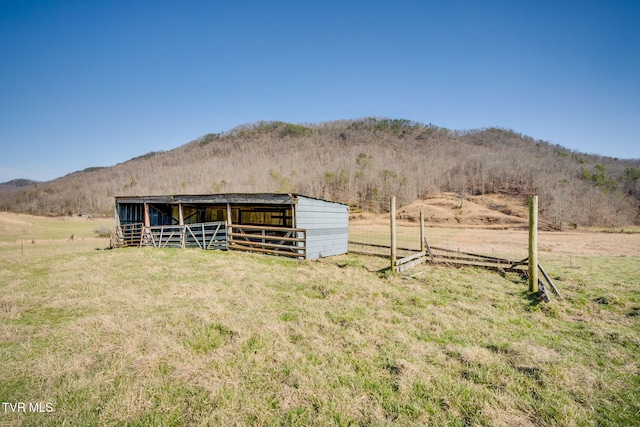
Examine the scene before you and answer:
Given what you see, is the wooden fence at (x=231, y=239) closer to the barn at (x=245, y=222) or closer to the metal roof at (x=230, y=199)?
→ the barn at (x=245, y=222)

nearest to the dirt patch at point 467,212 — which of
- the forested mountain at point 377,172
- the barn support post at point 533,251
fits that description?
the forested mountain at point 377,172

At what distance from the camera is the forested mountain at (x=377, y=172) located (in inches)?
2549

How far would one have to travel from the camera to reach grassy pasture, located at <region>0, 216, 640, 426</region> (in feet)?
10.8

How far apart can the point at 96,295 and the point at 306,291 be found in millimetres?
5308

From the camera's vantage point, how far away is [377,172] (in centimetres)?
8544

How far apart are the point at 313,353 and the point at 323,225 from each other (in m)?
11.9

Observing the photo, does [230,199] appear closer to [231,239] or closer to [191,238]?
[231,239]

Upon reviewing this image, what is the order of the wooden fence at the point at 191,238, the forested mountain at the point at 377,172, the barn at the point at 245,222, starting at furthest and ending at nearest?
1. the forested mountain at the point at 377,172
2. the wooden fence at the point at 191,238
3. the barn at the point at 245,222

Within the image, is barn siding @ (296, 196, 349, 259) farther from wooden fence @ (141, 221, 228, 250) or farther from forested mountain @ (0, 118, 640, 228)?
forested mountain @ (0, 118, 640, 228)

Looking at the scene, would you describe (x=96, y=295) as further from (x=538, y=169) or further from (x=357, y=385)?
(x=538, y=169)

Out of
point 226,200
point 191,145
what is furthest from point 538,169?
point 191,145

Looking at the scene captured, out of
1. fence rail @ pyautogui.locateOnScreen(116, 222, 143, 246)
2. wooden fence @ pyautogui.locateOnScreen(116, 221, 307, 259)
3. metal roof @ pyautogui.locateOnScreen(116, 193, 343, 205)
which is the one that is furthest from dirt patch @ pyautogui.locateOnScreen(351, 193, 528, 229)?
fence rail @ pyautogui.locateOnScreen(116, 222, 143, 246)

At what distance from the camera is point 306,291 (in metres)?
8.14

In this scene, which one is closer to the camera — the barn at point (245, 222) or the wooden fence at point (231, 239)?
the wooden fence at point (231, 239)
